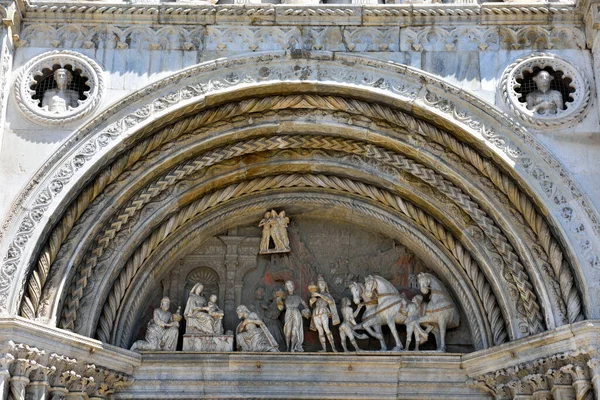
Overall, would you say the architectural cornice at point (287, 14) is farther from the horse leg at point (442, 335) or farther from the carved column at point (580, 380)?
the carved column at point (580, 380)

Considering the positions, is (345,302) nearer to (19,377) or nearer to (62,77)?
(19,377)

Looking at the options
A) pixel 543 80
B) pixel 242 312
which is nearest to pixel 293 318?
pixel 242 312

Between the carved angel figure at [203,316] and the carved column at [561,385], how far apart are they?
12.3 ft

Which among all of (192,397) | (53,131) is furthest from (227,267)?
(53,131)

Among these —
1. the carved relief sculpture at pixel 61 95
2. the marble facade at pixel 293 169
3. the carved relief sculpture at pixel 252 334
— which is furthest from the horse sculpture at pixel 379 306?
the carved relief sculpture at pixel 61 95

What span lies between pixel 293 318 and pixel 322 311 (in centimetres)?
34

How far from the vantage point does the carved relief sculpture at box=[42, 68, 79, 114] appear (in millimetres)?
13383

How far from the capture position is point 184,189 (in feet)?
45.8

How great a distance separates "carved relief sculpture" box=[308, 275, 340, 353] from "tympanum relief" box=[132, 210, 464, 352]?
0.01m

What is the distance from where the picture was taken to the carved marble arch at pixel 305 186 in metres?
12.8

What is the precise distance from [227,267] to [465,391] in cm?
314

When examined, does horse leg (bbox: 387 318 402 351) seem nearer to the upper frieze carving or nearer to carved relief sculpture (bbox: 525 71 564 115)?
carved relief sculpture (bbox: 525 71 564 115)

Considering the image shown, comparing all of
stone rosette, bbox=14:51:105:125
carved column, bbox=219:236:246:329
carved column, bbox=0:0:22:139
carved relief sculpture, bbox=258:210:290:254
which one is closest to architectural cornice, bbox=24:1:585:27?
carved column, bbox=0:0:22:139

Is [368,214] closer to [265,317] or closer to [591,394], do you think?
[265,317]
